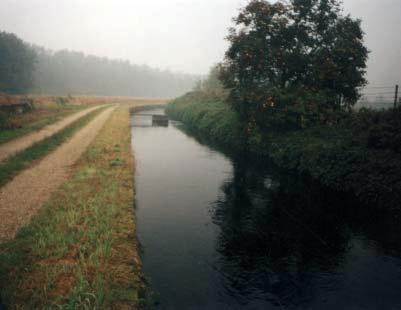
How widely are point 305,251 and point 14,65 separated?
7002cm

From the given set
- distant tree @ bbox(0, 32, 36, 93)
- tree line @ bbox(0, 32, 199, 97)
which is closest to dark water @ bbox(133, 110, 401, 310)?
distant tree @ bbox(0, 32, 36, 93)

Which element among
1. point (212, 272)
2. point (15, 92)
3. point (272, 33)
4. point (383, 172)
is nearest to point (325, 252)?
point (212, 272)

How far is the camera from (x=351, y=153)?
1258 cm

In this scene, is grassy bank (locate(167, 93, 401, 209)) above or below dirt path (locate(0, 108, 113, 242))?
above

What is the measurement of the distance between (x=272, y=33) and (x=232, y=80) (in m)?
3.65

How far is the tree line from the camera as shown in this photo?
64.5 m

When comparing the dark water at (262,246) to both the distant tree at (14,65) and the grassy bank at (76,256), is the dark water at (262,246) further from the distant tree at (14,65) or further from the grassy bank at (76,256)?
the distant tree at (14,65)

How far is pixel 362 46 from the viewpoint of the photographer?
19453 mm

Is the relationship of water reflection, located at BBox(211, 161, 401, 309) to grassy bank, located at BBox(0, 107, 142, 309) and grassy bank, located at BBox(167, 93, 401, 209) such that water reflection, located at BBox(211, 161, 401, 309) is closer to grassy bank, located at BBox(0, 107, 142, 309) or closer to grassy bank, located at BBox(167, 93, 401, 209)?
grassy bank, located at BBox(167, 93, 401, 209)

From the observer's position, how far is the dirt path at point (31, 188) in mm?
7618

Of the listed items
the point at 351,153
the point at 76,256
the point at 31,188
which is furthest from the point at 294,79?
the point at 76,256

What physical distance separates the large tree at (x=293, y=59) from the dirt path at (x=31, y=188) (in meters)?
9.99

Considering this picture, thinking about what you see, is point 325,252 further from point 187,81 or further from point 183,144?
point 187,81

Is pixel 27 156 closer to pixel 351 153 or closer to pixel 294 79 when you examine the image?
pixel 351 153
